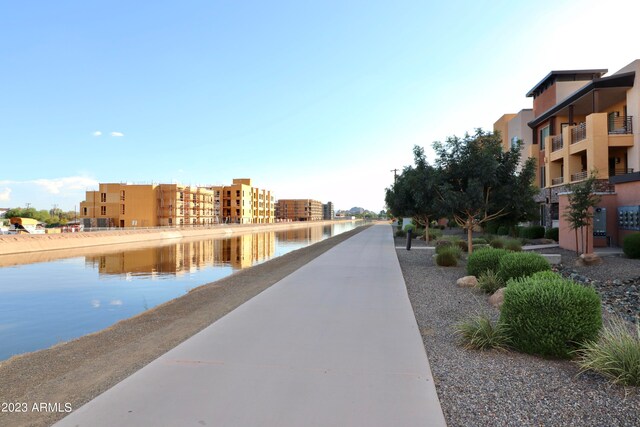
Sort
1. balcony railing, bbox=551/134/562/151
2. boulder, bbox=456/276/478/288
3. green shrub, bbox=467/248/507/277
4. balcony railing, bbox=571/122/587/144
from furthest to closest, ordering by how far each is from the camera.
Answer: balcony railing, bbox=551/134/562/151
balcony railing, bbox=571/122/587/144
green shrub, bbox=467/248/507/277
boulder, bbox=456/276/478/288

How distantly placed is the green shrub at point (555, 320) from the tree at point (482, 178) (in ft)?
29.9

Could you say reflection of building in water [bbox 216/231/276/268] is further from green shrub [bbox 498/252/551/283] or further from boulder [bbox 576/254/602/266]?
boulder [bbox 576/254/602/266]

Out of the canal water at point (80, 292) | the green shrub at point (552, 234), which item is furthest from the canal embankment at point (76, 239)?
the green shrub at point (552, 234)

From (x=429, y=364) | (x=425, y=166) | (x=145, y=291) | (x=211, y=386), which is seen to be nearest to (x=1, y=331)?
(x=145, y=291)

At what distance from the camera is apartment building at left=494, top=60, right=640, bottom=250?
65.0 ft

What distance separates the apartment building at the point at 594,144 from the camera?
19.8m

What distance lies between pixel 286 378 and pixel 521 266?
7.88m

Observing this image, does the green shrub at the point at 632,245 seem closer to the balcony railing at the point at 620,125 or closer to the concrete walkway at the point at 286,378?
the balcony railing at the point at 620,125

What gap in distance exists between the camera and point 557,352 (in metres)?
5.29

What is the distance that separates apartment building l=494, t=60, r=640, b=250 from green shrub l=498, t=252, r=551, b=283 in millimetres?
10545

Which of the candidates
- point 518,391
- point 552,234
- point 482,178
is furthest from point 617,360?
point 552,234

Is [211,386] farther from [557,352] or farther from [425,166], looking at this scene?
[425,166]

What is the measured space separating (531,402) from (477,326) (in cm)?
201

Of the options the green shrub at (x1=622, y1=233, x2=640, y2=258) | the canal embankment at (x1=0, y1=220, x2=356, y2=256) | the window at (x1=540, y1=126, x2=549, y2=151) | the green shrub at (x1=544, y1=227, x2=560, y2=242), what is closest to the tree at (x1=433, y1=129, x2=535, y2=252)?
the green shrub at (x1=622, y1=233, x2=640, y2=258)
